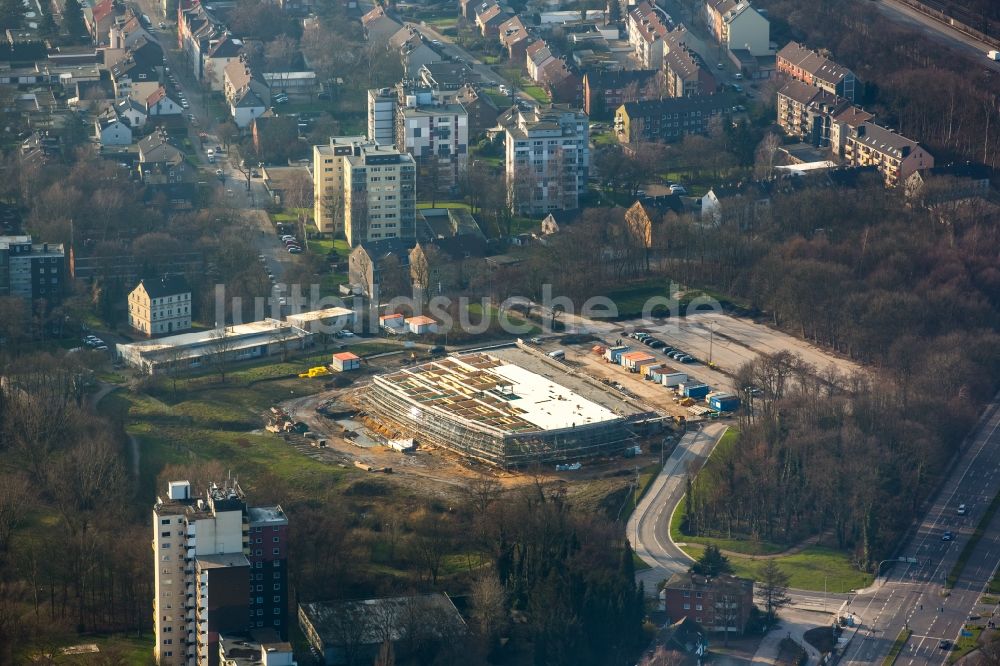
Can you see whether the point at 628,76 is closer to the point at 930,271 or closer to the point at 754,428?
the point at 930,271

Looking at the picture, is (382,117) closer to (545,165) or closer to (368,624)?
(545,165)

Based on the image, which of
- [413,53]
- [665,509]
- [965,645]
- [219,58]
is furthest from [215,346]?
[413,53]

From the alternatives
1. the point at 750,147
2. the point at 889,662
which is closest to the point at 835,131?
the point at 750,147

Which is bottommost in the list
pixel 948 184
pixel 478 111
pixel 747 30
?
pixel 948 184

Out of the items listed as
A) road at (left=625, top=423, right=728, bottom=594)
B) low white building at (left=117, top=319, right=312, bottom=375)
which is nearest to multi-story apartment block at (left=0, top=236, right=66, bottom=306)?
low white building at (left=117, top=319, right=312, bottom=375)

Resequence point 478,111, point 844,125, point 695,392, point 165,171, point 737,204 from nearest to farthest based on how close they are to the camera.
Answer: point 695,392
point 737,204
point 165,171
point 844,125
point 478,111

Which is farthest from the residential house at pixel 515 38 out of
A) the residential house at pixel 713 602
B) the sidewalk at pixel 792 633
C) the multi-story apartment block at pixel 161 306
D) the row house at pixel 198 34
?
the sidewalk at pixel 792 633

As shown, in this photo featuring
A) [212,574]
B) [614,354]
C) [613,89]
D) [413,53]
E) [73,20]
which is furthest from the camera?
[73,20]

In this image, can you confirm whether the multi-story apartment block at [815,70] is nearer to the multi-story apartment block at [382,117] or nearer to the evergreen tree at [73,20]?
the multi-story apartment block at [382,117]
